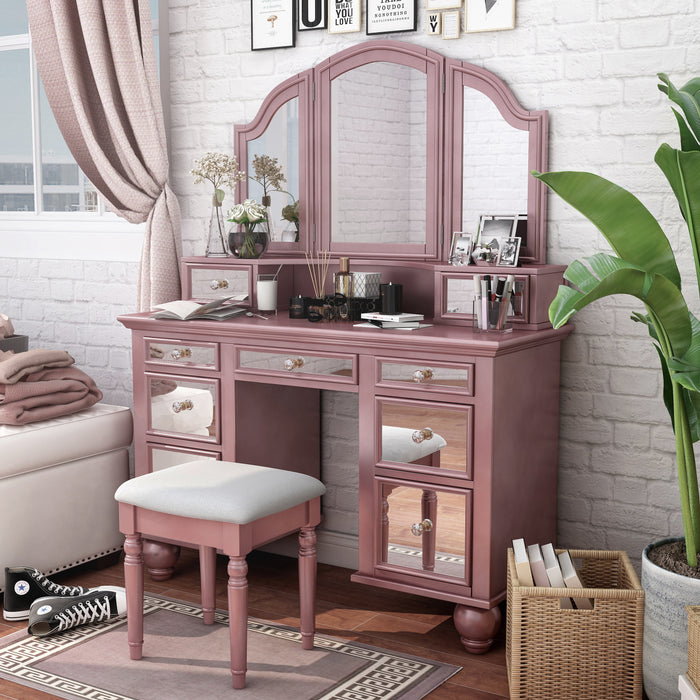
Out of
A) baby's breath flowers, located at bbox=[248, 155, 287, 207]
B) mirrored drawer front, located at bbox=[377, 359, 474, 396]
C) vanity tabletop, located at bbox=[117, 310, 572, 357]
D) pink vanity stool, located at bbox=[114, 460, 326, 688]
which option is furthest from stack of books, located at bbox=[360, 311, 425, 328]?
baby's breath flowers, located at bbox=[248, 155, 287, 207]

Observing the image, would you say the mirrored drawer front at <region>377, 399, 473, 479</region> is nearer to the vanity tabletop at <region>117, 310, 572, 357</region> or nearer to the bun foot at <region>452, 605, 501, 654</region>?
the vanity tabletop at <region>117, 310, 572, 357</region>

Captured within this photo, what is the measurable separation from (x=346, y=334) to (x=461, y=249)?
0.50m

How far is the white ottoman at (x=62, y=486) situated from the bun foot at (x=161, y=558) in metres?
0.20

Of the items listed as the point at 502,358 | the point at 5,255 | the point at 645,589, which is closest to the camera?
the point at 645,589

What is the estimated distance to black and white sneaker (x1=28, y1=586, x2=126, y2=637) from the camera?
9.58 feet

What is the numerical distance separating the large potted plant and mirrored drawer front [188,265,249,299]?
53.8 inches

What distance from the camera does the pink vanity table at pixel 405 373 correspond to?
2.71 meters

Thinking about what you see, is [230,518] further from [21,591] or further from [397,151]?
[397,151]

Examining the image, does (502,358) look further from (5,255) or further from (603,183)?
(5,255)

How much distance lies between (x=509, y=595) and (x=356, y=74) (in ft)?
5.88

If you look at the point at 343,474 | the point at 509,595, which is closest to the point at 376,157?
the point at 343,474

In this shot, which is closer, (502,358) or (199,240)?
(502,358)

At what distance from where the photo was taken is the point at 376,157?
10.6 ft

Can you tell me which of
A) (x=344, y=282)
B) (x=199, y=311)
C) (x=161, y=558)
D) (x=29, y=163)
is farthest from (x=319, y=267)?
(x=29, y=163)
